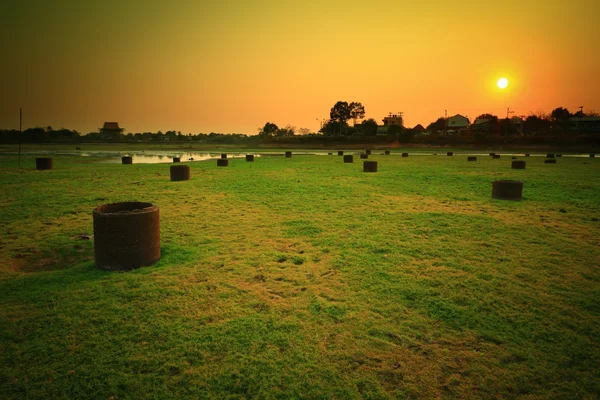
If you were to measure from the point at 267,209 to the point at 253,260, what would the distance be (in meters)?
3.88

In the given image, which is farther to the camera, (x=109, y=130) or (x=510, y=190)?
(x=109, y=130)

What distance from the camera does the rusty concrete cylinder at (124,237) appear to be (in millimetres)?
4684

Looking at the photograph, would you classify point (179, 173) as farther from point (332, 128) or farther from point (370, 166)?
point (332, 128)

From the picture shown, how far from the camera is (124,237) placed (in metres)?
4.78

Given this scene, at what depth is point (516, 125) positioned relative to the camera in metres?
110

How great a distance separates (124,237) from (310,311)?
301 centimetres

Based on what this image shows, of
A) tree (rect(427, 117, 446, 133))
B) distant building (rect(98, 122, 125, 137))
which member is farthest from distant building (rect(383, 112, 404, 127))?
distant building (rect(98, 122, 125, 137))

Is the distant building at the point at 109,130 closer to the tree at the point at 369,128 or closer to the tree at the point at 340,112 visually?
the tree at the point at 340,112

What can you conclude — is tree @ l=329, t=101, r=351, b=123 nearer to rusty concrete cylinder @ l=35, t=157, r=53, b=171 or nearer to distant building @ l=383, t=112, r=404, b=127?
distant building @ l=383, t=112, r=404, b=127

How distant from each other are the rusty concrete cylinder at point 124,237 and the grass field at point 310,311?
22 centimetres

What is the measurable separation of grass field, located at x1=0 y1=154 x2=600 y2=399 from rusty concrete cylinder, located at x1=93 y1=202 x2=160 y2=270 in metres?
0.22

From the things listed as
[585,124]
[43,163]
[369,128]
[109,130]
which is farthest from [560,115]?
[109,130]

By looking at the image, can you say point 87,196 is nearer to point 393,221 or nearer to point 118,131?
point 393,221

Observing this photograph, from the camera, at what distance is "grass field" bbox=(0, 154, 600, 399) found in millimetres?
2709
